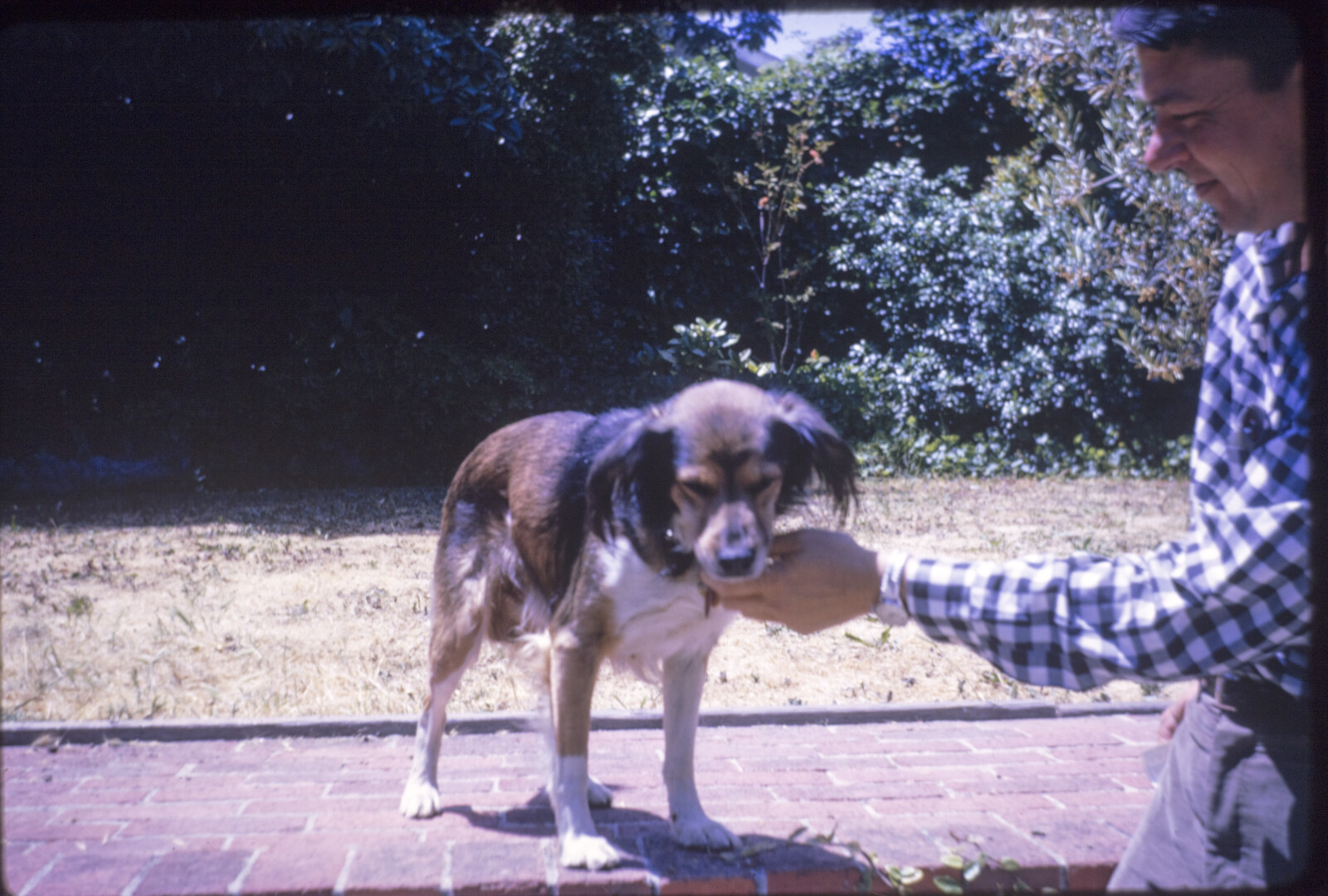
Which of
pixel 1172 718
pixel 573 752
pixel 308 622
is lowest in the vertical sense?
pixel 308 622

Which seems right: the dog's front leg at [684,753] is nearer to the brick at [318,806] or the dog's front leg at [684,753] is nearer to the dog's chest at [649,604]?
the dog's chest at [649,604]

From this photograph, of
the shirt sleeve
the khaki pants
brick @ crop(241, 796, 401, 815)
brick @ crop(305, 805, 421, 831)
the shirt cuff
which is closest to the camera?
the shirt sleeve

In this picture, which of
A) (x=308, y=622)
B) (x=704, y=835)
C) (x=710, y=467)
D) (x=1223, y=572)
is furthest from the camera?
(x=308, y=622)

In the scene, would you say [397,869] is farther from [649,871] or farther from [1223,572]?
[1223,572]

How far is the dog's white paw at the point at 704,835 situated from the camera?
2822mm

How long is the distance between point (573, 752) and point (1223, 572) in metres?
1.92

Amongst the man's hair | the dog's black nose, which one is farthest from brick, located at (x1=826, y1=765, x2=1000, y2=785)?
the man's hair

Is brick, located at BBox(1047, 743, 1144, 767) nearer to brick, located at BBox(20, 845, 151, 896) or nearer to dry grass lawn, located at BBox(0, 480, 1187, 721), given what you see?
dry grass lawn, located at BBox(0, 480, 1187, 721)

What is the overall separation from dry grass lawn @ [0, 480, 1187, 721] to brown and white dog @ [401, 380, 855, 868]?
457mm

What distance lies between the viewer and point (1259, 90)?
4.97ft

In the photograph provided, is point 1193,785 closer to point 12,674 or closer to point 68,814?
point 68,814

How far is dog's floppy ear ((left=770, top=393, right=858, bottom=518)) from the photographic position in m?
2.70

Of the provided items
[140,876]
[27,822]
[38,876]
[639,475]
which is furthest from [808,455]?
[27,822]

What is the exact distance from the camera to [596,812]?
3.17 m
